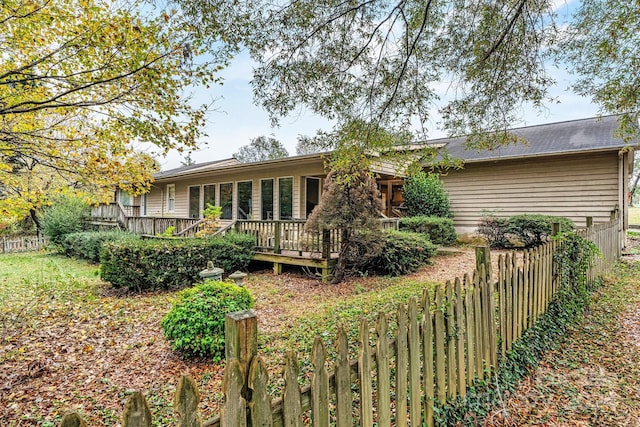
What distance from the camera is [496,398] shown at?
2.87 metres

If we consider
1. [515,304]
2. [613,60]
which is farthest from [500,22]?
[515,304]

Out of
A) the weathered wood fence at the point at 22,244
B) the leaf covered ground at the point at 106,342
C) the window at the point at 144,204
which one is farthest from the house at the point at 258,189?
the weathered wood fence at the point at 22,244

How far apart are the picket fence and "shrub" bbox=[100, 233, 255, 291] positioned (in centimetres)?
617

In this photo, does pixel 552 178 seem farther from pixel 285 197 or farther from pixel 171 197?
pixel 171 197

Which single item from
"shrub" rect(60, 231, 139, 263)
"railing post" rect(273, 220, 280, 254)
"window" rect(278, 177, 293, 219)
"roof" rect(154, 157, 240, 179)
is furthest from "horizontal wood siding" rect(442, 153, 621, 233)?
"shrub" rect(60, 231, 139, 263)

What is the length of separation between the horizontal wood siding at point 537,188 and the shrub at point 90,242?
12.6m

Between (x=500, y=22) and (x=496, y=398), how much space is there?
514cm

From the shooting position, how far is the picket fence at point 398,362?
126 cm

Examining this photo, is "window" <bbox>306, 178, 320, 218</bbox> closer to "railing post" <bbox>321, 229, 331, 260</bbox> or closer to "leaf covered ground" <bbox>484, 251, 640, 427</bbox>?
"railing post" <bbox>321, 229, 331, 260</bbox>

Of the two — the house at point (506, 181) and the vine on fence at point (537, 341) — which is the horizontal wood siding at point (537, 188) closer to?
the house at point (506, 181)

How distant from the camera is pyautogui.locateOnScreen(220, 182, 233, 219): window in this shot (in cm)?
1503

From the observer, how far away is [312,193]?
12789 millimetres

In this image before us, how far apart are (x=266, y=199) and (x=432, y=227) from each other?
656 cm

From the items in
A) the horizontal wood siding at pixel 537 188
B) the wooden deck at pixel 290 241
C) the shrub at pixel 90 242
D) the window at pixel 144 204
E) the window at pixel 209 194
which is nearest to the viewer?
the wooden deck at pixel 290 241
